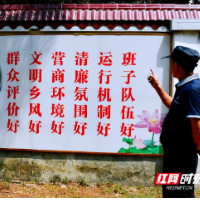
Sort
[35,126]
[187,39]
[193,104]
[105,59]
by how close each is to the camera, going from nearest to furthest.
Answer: [193,104] → [187,39] → [105,59] → [35,126]

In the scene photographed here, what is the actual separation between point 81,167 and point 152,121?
1.60m

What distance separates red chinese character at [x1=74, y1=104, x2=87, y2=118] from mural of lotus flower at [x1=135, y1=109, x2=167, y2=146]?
1.00 m

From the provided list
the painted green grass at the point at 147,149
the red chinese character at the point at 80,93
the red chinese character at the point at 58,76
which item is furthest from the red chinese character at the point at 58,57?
the painted green grass at the point at 147,149

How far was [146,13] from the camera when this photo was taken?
3773 mm

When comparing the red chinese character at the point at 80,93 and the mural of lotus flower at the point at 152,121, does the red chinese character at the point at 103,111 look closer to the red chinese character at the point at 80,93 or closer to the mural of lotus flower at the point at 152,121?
the red chinese character at the point at 80,93

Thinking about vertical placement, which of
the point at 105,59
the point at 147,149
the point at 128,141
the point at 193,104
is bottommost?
the point at 147,149

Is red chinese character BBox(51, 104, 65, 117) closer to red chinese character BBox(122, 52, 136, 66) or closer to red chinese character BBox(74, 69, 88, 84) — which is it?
red chinese character BBox(74, 69, 88, 84)

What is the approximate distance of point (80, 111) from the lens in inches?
153

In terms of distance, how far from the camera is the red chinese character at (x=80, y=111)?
3.88 m

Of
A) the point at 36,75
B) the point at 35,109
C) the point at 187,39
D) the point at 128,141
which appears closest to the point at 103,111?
the point at 128,141

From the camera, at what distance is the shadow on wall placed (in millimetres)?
3865

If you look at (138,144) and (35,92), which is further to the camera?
(35,92)

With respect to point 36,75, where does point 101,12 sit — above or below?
above

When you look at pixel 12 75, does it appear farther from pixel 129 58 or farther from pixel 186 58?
pixel 186 58
